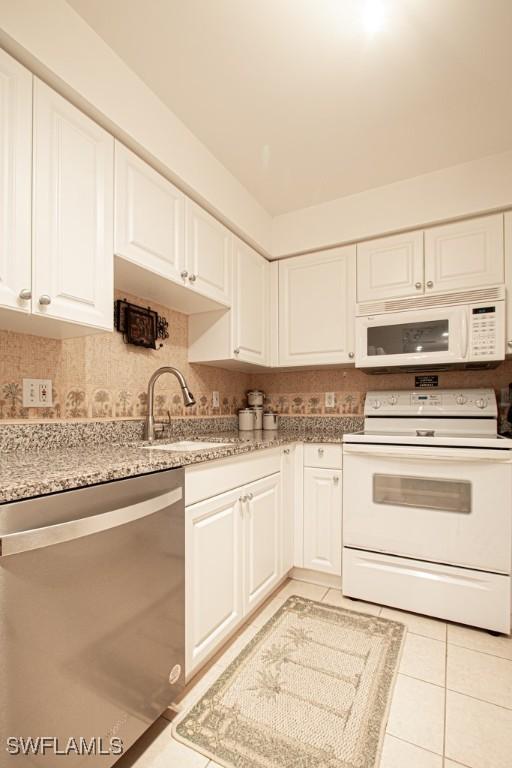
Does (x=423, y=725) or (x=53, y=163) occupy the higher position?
(x=53, y=163)

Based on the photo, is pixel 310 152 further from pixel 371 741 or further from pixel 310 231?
pixel 371 741

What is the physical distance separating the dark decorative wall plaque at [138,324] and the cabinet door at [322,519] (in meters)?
1.16

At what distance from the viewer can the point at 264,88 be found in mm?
1516

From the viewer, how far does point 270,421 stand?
2.73m

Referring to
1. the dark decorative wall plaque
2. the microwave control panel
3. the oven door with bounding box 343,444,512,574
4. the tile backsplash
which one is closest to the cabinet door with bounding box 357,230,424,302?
the microwave control panel

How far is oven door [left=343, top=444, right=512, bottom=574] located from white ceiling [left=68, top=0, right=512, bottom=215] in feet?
5.05

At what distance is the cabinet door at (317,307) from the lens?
2365 millimetres

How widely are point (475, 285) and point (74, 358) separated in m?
2.09

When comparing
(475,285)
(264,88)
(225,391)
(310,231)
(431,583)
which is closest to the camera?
(264,88)

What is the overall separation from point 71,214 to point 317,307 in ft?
5.29

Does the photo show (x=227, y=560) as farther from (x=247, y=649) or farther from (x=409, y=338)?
(x=409, y=338)

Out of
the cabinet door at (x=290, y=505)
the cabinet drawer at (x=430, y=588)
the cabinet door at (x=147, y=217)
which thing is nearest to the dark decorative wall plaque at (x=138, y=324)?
the cabinet door at (x=147, y=217)

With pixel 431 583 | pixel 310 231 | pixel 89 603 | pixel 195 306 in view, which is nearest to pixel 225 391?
pixel 195 306

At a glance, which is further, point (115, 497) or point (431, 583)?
point (431, 583)
